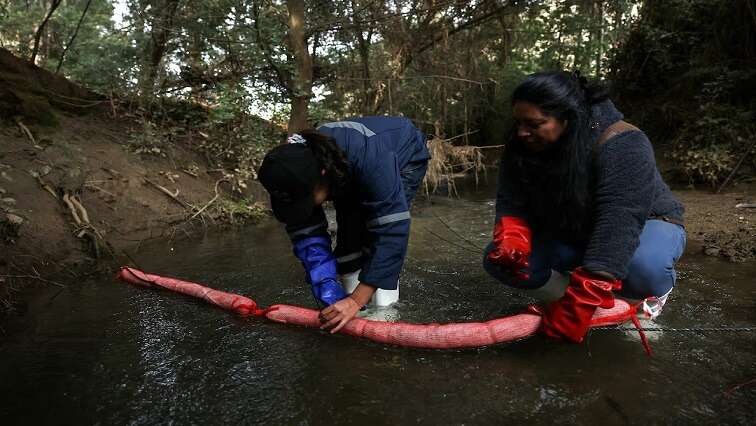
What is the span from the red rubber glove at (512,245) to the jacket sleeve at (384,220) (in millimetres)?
464

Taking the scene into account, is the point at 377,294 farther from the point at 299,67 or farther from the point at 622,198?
the point at 299,67

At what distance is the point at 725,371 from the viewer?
5.29 ft

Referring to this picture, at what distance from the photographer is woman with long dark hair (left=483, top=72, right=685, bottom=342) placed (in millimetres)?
1590

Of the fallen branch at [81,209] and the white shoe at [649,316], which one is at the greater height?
the fallen branch at [81,209]

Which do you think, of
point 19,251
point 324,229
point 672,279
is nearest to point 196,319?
point 324,229

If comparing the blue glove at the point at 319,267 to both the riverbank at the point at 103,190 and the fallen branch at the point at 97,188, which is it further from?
the fallen branch at the point at 97,188

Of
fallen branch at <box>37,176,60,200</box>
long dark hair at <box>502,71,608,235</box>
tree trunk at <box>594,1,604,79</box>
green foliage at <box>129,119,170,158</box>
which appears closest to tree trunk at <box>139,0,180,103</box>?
green foliage at <box>129,119,170,158</box>

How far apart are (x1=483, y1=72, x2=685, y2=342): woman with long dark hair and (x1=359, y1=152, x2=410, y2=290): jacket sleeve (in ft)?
1.59

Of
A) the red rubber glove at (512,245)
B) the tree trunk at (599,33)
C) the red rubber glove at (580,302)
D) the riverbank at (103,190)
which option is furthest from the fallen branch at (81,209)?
the tree trunk at (599,33)

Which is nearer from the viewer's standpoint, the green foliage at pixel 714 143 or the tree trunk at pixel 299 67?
the green foliage at pixel 714 143

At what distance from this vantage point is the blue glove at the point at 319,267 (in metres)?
2.04

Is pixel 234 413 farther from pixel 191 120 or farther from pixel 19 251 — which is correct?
pixel 191 120

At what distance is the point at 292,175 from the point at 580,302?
109 cm

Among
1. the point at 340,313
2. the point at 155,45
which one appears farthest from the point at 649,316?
the point at 155,45
